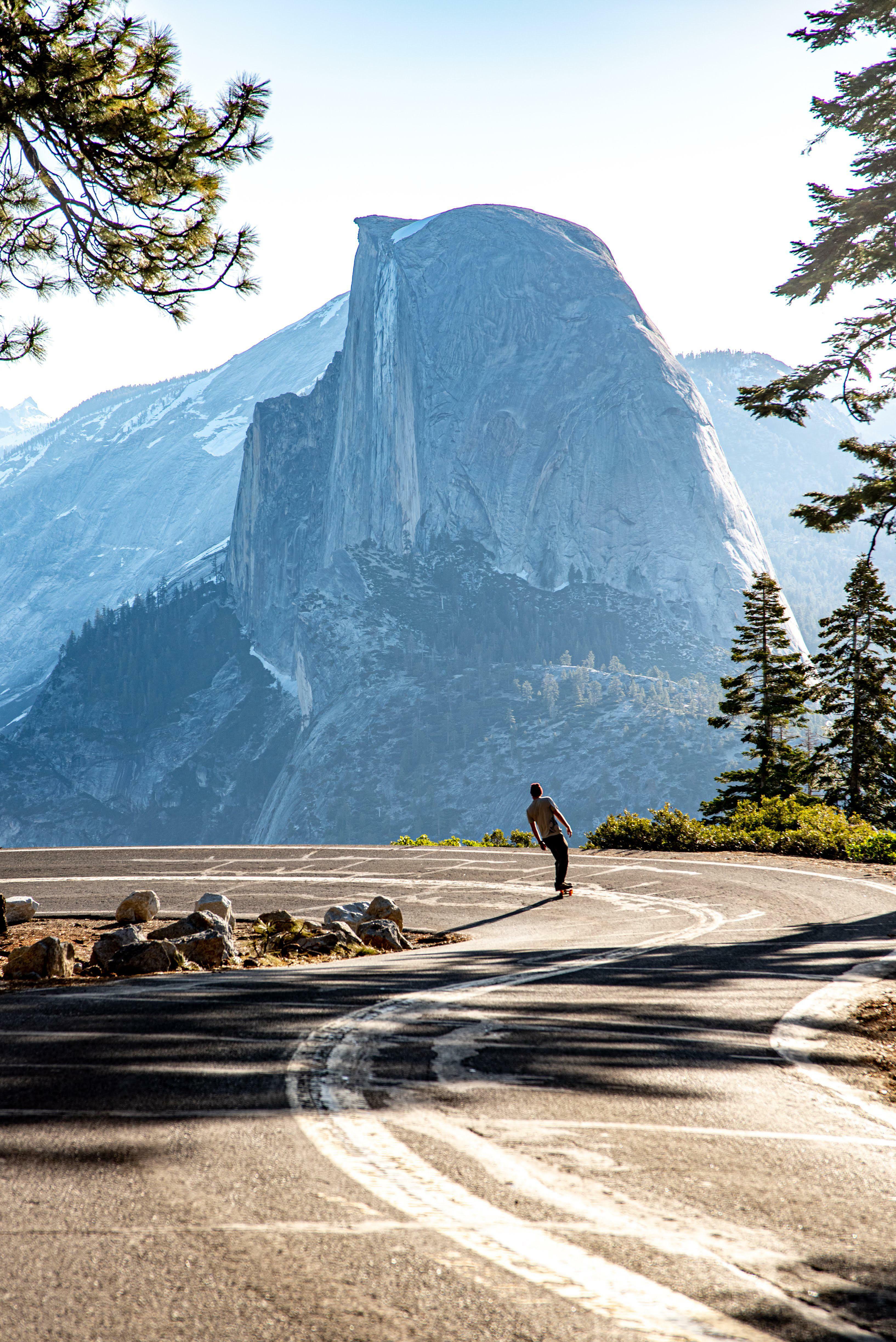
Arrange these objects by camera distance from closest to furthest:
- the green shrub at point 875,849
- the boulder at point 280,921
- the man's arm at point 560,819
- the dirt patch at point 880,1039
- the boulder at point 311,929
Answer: the dirt patch at point 880,1039 < the boulder at point 311,929 < the boulder at point 280,921 < the man's arm at point 560,819 < the green shrub at point 875,849

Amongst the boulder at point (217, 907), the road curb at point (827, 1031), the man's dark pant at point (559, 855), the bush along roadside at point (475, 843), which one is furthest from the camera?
the bush along roadside at point (475, 843)

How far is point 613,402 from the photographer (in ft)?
573

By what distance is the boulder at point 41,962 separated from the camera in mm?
7250

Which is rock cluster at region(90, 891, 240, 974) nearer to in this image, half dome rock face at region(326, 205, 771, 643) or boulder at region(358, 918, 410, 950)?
boulder at region(358, 918, 410, 950)

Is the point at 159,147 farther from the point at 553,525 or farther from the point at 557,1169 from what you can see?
the point at 553,525

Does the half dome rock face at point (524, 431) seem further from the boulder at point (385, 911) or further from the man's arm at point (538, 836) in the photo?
the boulder at point (385, 911)

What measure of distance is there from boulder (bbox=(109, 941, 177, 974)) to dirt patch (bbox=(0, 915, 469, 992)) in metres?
0.12

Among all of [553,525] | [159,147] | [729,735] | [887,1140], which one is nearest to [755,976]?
[887,1140]

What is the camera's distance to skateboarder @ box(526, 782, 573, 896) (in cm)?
1334

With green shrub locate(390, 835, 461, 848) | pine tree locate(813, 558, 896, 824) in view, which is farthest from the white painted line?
pine tree locate(813, 558, 896, 824)

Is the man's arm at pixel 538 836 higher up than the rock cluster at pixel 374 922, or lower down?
higher up

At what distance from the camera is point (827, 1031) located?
4.89 m

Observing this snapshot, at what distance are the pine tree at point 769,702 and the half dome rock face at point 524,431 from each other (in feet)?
441

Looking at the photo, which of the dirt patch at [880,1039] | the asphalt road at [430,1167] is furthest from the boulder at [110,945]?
the dirt patch at [880,1039]
